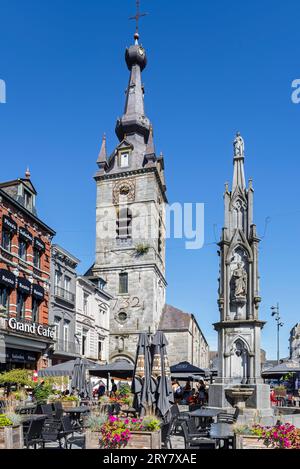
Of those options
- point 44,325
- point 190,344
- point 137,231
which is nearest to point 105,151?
point 137,231

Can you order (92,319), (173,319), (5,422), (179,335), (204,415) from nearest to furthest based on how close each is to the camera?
(5,422), (204,415), (92,319), (179,335), (173,319)

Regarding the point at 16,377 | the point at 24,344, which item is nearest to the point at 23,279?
the point at 24,344

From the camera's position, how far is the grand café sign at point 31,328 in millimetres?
26547

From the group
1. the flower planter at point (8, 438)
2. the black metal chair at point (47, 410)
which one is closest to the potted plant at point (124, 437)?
the flower planter at point (8, 438)

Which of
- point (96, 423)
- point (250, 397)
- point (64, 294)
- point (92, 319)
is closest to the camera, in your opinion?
point (96, 423)

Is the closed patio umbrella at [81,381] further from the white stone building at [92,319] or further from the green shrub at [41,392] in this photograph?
the white stone building at [92,319]

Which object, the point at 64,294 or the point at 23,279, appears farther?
the point at 64,294

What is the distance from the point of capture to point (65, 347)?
34938 mm

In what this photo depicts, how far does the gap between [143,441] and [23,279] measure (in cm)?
2117

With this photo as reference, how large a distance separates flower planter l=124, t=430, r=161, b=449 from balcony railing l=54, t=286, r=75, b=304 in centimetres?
2569

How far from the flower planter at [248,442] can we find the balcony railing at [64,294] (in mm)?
26561

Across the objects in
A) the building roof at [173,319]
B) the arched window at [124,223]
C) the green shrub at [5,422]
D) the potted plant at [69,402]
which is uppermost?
the arched window at [124,223]

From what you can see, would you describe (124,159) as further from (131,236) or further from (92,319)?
(92,319)
